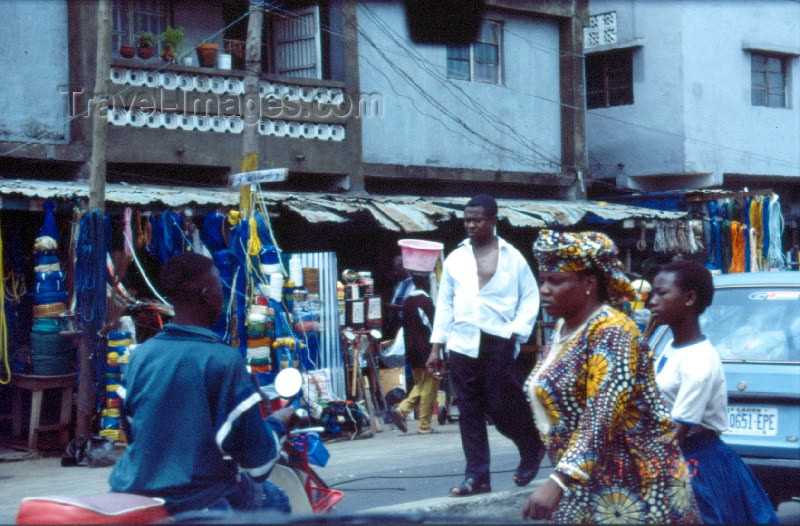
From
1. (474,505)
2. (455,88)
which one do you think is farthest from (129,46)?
(474,505)

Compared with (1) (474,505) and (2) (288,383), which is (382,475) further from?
(2) (288,383)

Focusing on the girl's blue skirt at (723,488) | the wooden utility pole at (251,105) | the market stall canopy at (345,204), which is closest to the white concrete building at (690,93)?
the market stall canopy at (345,204)

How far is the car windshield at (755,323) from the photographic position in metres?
6.34

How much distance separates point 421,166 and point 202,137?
3835 millimetres

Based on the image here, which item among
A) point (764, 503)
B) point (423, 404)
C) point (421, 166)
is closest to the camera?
point (764, 503)

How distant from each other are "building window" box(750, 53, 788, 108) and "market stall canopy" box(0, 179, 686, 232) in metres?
6.07

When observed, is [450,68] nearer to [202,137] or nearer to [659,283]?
[202,137]

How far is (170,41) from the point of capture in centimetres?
1352

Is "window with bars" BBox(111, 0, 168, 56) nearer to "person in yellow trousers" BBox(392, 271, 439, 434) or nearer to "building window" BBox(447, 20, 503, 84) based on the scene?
"person in yellow trousers" BBox(392, 271, 439, 434)

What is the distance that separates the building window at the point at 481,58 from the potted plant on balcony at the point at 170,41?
4.88m

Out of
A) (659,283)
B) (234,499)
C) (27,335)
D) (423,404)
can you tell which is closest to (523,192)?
(423,404)

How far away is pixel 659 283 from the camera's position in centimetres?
477

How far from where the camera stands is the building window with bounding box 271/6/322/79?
15312mm

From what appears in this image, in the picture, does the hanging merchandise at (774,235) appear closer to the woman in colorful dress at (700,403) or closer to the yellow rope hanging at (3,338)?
the yellow rope hanging at (3,338)
